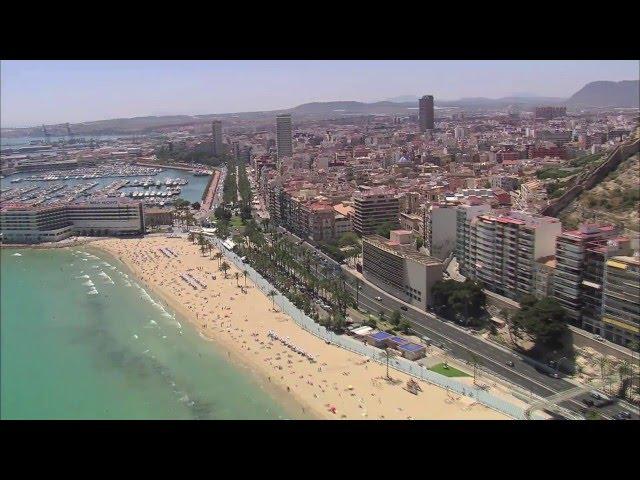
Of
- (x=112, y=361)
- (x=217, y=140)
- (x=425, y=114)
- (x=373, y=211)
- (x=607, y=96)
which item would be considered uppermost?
(x=607, y=96)

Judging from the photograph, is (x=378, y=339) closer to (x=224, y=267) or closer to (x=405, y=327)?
(x=405, y=327)

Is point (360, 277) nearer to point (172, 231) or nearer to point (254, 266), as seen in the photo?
point (254, 266)

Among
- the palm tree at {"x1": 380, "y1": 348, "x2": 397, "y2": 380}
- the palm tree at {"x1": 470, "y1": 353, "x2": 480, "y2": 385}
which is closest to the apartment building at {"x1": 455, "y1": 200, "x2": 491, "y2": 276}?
the palm tree at {"x1": 470, "y1": 353, "x2": 480, "y2": 385}

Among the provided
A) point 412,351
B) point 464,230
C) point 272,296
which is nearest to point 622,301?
point 412,351

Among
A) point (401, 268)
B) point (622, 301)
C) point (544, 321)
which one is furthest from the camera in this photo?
point (401, 268)

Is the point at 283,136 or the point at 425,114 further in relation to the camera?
the point at 425,114

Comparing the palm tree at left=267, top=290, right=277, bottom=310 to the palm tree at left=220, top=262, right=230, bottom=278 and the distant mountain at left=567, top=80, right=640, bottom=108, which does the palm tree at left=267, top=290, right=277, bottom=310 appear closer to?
the palm tree at left=220, top=262, right=230, bottom=278

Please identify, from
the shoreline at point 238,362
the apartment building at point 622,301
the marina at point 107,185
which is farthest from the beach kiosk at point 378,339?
the marina at point 107,185
